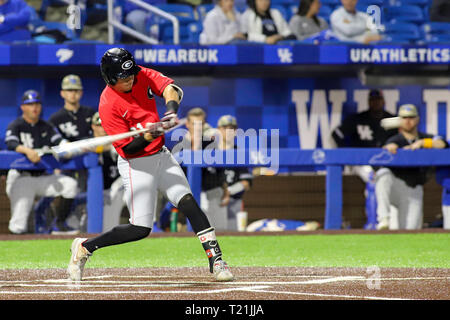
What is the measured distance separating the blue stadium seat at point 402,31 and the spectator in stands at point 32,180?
5.05 meters

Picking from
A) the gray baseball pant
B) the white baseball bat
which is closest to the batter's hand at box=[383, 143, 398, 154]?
the gray baseball pant

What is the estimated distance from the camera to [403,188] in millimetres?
10531

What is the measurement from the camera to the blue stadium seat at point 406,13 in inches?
516

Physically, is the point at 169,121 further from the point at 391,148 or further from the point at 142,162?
the point at 391,148

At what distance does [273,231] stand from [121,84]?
530 centimetres

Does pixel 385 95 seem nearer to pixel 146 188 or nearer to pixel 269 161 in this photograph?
pixel 269 161

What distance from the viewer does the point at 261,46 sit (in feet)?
38.5

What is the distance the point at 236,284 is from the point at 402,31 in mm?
8149

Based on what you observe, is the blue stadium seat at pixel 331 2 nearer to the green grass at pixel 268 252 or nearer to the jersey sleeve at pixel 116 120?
the green grass at pixel 268 252

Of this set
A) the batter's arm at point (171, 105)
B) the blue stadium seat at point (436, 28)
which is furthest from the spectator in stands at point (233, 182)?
the batter's arm at point (171, 105)

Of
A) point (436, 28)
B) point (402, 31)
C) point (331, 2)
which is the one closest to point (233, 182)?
point (331, 2)
